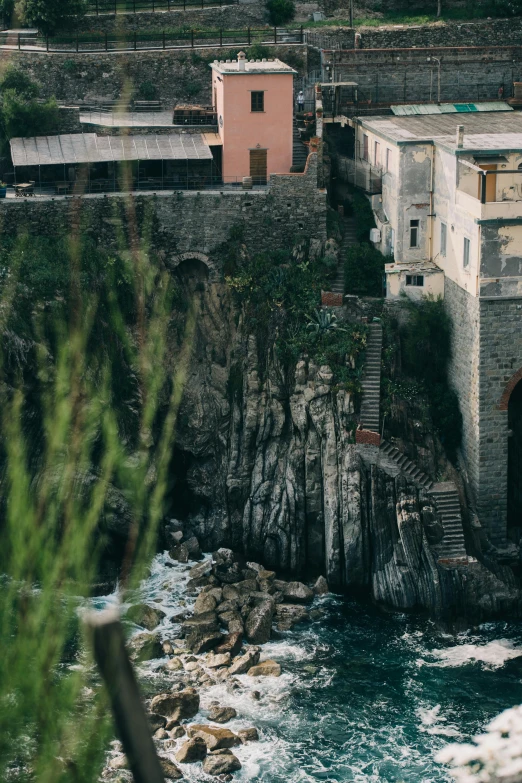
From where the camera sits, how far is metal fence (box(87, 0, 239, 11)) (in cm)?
5272

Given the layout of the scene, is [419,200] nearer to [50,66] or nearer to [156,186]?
[156,186]

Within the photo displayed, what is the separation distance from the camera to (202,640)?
33.9m

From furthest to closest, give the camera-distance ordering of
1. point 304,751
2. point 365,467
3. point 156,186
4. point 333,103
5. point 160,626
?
point 333,103, point 156,186, point 365,467, point 160,626, point 304,751

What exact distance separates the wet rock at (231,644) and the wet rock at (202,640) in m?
0.18

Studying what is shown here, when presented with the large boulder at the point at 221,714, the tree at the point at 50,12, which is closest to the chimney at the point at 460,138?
Result: the large boulder at the point at 221,714

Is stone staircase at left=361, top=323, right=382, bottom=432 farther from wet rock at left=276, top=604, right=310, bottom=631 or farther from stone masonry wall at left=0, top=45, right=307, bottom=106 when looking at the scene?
stone masonry wall at left=0, top=45, right=307, bottom=106

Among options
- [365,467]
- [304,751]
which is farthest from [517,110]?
[304,751]

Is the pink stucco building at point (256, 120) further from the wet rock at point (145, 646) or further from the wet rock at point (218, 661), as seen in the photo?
the wet rock at point (218, 661)

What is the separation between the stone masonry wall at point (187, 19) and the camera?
52062mm

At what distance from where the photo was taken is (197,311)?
42.8 metres

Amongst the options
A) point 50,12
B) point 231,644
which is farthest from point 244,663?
point 50,12

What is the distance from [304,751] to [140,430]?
14305 mm

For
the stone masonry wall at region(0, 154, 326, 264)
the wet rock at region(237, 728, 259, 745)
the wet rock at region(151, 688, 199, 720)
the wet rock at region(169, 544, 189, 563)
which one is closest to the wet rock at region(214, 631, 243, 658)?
the wet rock at region(151, 688, 199, 720)

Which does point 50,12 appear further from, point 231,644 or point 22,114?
point 231,644
